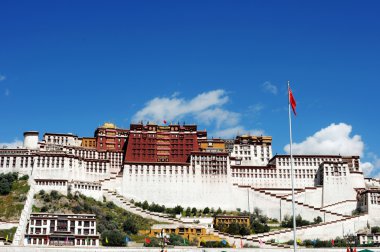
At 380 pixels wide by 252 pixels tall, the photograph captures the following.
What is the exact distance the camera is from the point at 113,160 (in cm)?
12488

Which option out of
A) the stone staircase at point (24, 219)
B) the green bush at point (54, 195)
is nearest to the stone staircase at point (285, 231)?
the green bush at point (54, 195)

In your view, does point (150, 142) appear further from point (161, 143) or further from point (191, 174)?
point (191, 174)

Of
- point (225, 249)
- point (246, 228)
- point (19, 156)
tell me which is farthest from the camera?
point (19, 156)

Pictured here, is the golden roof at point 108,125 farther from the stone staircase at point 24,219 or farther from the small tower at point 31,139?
the stone staircase at point 24,219

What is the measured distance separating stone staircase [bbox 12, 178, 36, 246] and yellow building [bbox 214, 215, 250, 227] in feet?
113

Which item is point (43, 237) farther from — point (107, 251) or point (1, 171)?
point (1, 171)

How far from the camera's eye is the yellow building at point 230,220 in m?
102

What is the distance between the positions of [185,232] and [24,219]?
90.6 ft

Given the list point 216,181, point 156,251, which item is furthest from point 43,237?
point 216,181

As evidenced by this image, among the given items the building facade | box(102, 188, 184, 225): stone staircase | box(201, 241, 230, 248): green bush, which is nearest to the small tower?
box(102, 188, 184, 225): stone staircase

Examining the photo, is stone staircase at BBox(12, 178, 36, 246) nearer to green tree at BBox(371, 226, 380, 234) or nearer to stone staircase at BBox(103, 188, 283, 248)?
stone staircase at BBox(103, 188, 283, 248)

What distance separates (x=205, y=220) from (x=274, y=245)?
16.2 meters

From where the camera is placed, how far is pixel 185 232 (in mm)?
95250

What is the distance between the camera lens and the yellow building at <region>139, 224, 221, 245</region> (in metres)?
93.6
